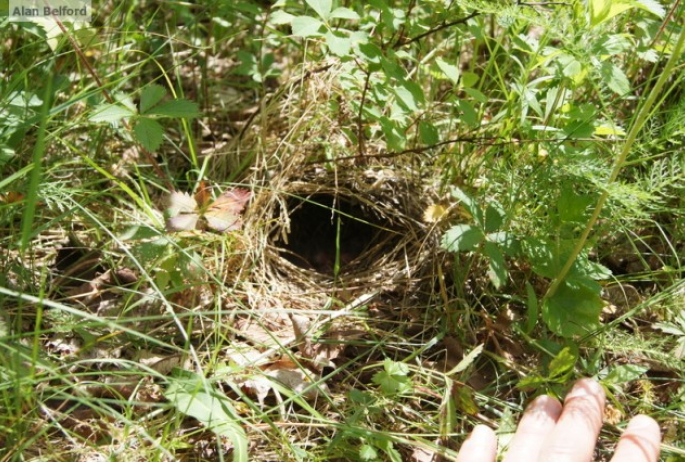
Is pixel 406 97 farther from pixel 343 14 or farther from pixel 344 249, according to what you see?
pixel 344 249

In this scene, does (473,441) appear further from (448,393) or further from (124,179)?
(124,179)

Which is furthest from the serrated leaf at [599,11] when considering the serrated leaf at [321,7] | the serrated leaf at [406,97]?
the serrated leaf at [321,7]

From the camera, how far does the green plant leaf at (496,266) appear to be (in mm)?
1688

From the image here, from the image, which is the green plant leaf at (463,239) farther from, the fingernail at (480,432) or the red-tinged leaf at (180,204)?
the red-tinged leaf at (180,204)

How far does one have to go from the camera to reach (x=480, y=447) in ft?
4.98

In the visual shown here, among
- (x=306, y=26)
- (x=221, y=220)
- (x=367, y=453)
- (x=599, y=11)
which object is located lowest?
(x=367, y=453)

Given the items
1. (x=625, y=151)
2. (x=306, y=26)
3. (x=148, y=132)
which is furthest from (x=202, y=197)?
(x=625, y=151)

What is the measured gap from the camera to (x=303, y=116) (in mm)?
2238

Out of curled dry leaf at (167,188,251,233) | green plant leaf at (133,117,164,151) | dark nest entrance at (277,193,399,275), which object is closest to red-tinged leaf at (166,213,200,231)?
curled dry leaf at (167,188,251,233)

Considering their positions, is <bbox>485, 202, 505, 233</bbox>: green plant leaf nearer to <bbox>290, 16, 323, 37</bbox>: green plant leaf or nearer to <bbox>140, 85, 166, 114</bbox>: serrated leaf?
<bbox>290, 16, 323, 37</bbox>: green plant leaf

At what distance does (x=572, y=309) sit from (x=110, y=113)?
4.38 feet

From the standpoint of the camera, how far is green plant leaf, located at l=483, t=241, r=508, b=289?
1688 mm

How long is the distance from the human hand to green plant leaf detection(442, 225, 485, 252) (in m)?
0.42

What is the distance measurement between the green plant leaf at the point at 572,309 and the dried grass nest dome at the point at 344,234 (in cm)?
43
